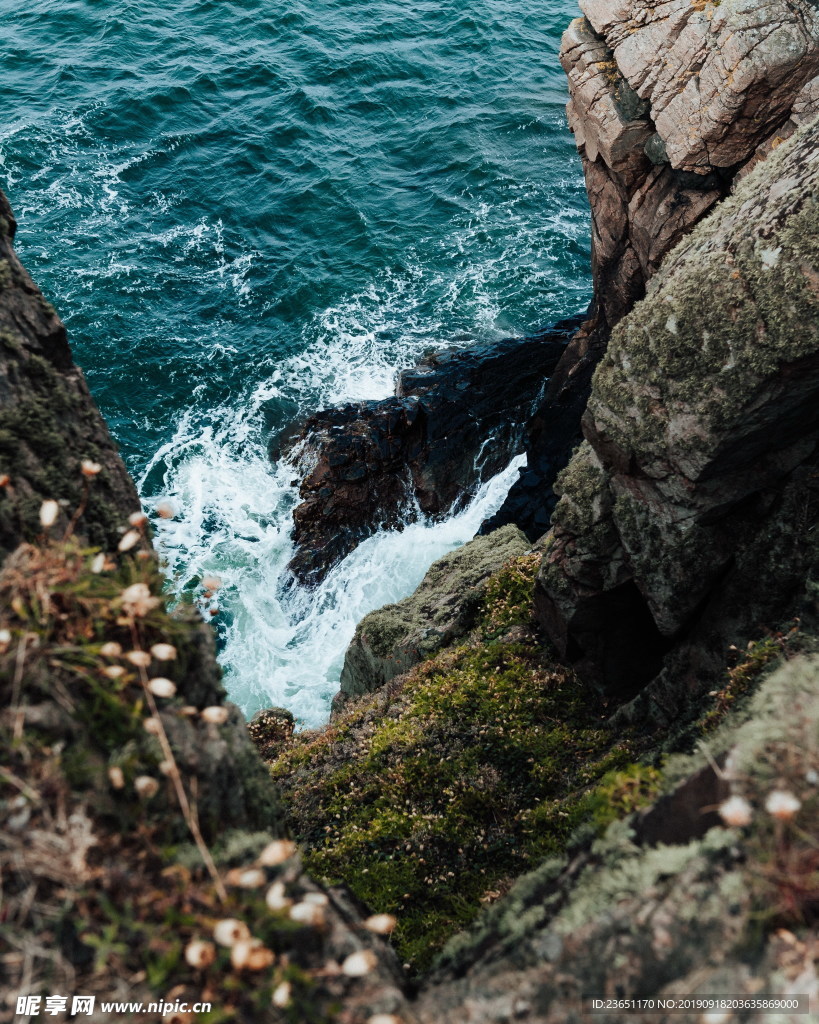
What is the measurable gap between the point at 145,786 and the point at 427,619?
33.3 feet

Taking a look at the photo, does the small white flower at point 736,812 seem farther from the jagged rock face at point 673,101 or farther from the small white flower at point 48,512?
the jagged rock face at point 673,101

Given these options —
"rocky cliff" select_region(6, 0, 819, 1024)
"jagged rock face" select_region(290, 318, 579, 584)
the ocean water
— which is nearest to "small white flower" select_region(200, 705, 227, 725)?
"rocky cliff" select_region(6, 0, 819, 1024)

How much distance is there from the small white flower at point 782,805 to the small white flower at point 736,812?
0.09 m

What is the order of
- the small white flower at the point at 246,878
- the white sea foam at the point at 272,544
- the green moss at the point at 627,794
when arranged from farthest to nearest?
the white sea foam at the point at 272,544 → the green moss at the point at 627,794 → the small white flower at the point at 246,878

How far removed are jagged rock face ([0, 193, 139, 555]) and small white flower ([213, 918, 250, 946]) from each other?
8.41 ft

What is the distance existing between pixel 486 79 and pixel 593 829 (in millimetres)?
39916

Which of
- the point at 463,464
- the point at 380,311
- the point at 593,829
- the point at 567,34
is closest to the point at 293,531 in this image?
the point at 463,464

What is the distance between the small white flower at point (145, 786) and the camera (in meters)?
3.63

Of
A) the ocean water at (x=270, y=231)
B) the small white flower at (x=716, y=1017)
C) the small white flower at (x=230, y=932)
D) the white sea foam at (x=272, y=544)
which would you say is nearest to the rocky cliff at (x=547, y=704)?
the small white flower at (x=230, y=932)

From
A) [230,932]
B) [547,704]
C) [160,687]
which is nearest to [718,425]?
[547,704]

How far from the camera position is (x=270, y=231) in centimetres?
2777

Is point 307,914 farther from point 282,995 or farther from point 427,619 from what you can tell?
point 427,619

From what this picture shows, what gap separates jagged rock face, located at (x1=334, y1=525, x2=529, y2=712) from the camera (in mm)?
13023

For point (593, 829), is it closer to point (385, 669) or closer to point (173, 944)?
point (173, 944)
